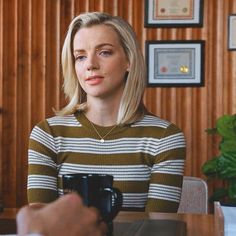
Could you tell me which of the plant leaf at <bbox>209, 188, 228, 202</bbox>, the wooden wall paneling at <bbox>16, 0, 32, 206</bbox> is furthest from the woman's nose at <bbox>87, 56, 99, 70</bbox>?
the wooden wall paneling at <bbox>16, 0, 32, 206</bbox>

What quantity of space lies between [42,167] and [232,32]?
2.65m

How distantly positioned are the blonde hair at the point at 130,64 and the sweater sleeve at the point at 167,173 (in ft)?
0.36

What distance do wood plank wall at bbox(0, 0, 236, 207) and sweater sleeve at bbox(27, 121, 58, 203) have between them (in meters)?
2.41

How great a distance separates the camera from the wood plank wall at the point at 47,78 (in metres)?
3.78

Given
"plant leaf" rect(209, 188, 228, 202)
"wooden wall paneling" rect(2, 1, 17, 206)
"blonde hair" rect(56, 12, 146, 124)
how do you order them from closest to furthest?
1. "blonde hair" rect(56, 12, 146, 124)
2. "plant leaf" rect(209, 188, 228, 202)
3. "wooden wall paneling" rect(2, 1, 17, 206)

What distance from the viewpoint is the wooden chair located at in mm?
1933

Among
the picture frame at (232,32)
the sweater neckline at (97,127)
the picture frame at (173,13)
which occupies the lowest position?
the sweater neckline at (97,127)

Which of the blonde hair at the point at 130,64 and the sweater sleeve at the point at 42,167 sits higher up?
the blonde hair at the point at 130,64

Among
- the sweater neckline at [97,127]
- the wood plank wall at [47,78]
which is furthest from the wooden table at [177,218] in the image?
the wood plank wall at [47,78]

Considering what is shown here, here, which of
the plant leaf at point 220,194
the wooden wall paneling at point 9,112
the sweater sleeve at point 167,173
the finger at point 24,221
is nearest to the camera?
the finger at point 24,221

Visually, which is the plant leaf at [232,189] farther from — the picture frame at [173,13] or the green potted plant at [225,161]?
the picture frame at [173,13]

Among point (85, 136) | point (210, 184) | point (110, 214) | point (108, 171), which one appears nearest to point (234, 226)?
point (110, 214)

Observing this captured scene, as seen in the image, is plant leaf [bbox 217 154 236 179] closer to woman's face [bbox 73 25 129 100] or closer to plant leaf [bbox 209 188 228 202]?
plant leaf [bbox 209 188 228 202]

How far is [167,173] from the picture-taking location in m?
1.37
